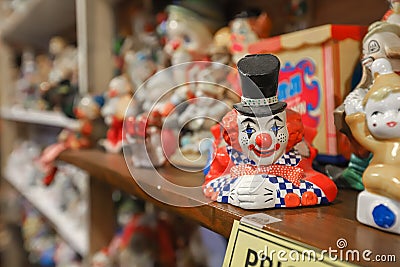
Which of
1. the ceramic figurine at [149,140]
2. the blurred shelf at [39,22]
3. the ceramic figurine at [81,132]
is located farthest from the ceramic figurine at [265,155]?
the blurred shelf at [39,22]

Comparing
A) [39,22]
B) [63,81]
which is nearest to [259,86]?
[63,81]

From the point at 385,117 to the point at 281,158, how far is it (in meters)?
0.12

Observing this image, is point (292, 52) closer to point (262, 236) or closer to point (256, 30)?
point (256, 30)

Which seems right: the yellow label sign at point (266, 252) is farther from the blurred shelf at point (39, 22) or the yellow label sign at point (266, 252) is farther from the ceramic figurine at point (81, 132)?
the blurred shelf at point (39, 22)

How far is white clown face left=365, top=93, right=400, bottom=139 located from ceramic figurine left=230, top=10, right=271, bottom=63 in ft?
1.13

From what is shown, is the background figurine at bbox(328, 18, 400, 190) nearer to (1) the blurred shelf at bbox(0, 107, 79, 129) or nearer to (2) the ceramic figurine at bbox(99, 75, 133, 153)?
(2) the ceramic figurine at bbox(99, 75, 133, 153)

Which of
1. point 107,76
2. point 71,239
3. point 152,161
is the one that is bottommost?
point 71,239

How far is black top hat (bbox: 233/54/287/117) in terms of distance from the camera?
0.46 meters

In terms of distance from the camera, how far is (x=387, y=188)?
41 cm

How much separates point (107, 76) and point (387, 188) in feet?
2.83

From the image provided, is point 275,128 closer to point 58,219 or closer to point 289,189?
point 289,189

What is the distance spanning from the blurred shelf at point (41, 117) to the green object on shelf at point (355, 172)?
2.30 ft

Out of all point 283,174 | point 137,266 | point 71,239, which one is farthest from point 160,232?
point 283,174

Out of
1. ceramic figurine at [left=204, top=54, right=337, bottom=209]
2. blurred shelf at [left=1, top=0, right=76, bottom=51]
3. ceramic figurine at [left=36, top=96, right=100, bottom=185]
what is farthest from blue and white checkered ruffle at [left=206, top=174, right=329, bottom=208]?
blurred shelf at [left=1, top=0, right=76, bottom=51]
